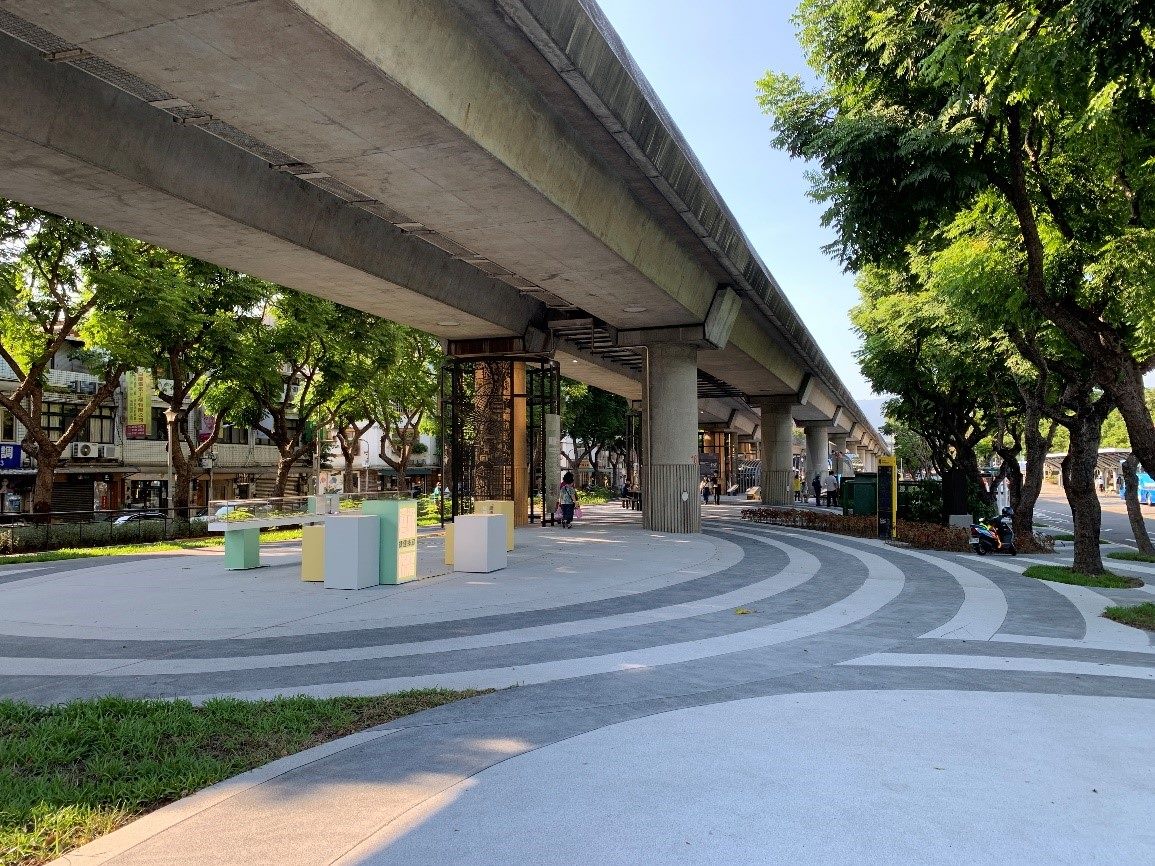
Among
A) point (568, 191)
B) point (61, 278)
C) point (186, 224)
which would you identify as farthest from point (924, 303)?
point (61, 278)

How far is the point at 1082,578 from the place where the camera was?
14320mm

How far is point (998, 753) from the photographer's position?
5.36 m

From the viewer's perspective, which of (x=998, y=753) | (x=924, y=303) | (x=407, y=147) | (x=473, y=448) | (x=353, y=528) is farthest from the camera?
(x=473, y=448)

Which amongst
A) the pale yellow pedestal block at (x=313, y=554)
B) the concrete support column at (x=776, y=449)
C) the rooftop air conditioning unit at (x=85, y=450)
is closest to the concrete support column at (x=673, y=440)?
the pale yellow pedestal block at (x=313, y=554)

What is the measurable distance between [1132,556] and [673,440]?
11675 mm

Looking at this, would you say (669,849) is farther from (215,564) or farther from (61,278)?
(61,278)

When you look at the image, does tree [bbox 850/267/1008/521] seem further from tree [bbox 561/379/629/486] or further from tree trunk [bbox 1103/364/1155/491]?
tree [bbox 561/379/629/486]

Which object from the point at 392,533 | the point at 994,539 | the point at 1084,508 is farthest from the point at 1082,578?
the point at 392,533

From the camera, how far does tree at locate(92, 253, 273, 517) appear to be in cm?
2216

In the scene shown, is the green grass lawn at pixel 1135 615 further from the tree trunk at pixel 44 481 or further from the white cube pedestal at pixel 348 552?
the tree trunk at pixel 44 481

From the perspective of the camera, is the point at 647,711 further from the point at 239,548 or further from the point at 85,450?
the point at 85,450

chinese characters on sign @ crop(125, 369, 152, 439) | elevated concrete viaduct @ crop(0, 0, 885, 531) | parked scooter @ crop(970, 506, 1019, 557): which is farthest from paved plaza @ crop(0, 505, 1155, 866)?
chinese characters on sign @ crop(125, 369, 152, 439)

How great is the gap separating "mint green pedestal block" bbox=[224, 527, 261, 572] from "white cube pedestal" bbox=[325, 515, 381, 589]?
2973 mm

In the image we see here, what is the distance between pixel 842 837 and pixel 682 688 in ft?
9.92
